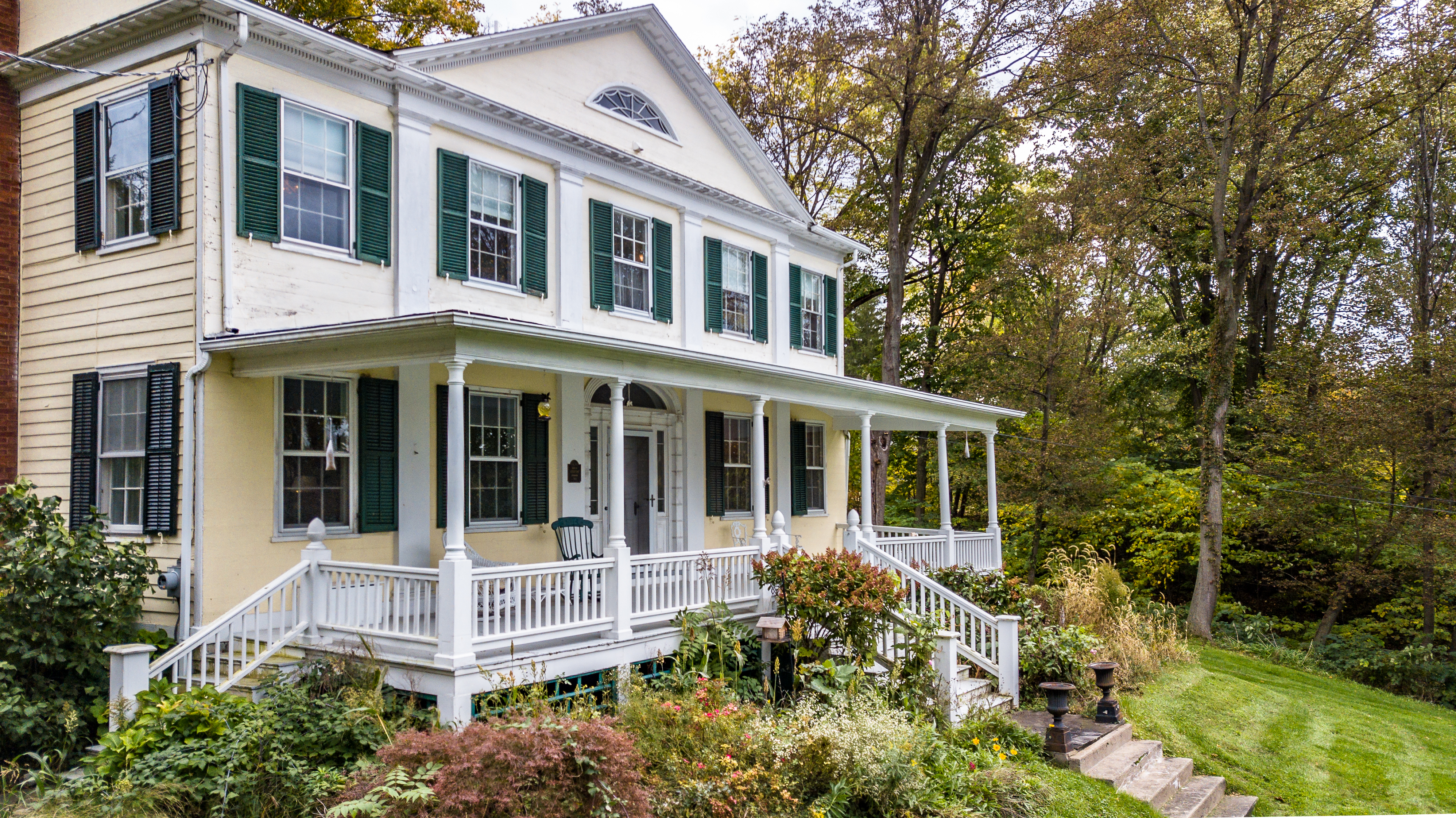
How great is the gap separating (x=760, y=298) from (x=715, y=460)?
9.49 feet

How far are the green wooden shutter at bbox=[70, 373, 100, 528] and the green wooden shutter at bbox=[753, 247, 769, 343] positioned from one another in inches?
350

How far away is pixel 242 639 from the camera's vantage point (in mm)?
7863

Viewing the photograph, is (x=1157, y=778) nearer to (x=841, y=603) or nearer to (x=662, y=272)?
(x=841, y=603)

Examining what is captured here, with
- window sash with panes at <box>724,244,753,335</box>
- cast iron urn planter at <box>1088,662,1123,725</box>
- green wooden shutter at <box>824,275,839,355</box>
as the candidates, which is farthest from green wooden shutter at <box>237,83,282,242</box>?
green wooden shutter at <box>824,275,839,355</box>

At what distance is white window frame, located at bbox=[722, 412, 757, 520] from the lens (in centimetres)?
1449

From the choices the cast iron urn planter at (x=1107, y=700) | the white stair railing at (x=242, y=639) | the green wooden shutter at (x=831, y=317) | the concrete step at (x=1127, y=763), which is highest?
the green wooden shutter at (x=831, y=317)

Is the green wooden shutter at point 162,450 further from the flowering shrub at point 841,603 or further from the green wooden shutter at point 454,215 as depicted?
the flowering shrub at point 841,603

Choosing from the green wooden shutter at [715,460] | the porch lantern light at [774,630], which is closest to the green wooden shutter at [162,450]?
the porch lantern light at [774,630]

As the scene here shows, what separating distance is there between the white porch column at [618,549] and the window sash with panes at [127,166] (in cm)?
472

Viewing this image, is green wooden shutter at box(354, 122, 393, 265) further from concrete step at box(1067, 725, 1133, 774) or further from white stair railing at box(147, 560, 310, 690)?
concrete step at box(1067, 725, 1133, 774)

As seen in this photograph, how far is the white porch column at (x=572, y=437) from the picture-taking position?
11.7 meters

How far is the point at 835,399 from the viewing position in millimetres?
13422

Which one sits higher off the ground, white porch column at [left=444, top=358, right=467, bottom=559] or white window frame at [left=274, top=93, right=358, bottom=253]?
white window frame at [left=274, top=93, right=358, bottom=253]

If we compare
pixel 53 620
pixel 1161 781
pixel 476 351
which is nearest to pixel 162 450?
pixel 53 620
